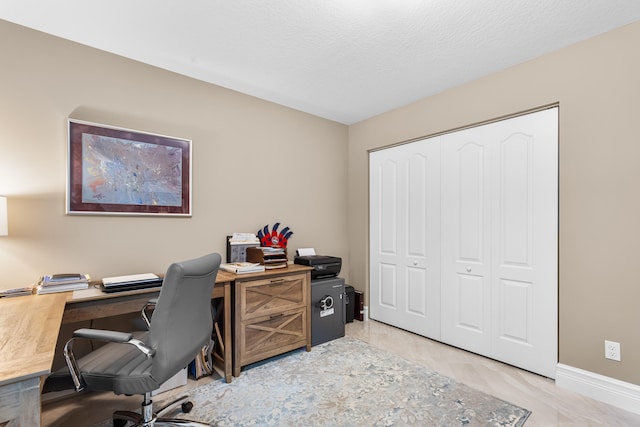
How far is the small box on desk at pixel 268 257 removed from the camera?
274 cm

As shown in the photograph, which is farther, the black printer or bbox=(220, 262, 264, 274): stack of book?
the black printer

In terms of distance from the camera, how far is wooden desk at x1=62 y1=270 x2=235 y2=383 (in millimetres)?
1782

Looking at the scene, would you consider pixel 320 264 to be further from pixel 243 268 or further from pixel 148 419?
pixel 148 419

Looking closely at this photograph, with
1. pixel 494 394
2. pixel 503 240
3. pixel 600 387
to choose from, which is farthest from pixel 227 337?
pixel 600 387

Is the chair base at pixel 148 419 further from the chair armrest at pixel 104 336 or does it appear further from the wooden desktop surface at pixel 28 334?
the wooden desktop surface at pixel 28 334

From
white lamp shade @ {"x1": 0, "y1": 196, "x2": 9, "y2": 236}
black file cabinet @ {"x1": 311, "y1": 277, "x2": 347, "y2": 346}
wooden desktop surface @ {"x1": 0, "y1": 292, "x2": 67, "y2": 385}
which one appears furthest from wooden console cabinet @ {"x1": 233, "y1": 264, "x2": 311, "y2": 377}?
white lamp shade @ {"x1": 0, "y1": 196, "x2": 9, "y2": 236}

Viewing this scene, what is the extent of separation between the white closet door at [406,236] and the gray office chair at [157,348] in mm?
2276

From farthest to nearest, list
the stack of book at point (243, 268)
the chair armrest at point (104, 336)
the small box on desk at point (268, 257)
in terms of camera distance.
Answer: the small box on desk at point (268, 257)
the stack of book at point (243, 268)
the chair armrest at point (104, 336)

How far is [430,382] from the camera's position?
7.55 feet

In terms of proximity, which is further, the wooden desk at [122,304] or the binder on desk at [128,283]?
the binder on desk at [128,283]

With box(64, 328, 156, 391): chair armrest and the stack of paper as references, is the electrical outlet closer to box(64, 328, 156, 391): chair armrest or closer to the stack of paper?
box(64, 328, 156, 391): chair armrest

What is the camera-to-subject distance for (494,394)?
216cm

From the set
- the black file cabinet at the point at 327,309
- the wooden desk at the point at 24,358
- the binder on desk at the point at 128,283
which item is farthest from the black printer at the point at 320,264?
the wooden desk at the point at 24,358

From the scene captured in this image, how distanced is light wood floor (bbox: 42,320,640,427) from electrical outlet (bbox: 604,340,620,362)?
316 mm
